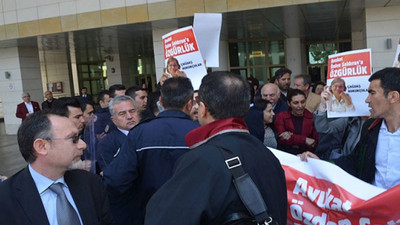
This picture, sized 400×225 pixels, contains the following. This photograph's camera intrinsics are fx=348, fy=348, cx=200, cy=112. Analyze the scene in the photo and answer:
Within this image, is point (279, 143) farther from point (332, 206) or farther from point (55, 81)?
point (55, 81)

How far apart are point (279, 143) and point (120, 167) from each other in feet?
7.87

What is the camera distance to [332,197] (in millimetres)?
2656

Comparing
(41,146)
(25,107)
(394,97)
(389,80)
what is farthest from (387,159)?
(25,107)

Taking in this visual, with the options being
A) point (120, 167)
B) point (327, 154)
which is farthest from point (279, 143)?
point (120, 167)

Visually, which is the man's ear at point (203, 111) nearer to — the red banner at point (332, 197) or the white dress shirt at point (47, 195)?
the white dress shirt at point (47, 195)

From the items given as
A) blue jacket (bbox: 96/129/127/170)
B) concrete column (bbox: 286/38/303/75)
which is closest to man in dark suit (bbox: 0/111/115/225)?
blue jacket (bbox: 96/129/127/170)

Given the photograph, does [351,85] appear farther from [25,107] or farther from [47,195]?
[25,107]

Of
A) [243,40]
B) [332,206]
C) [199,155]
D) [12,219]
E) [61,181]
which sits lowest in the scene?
[332,206]

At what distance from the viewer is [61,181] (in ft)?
6.61

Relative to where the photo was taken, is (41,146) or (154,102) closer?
(41,146)

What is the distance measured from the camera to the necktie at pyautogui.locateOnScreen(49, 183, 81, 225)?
191cm

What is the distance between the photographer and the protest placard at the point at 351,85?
11.7 ft

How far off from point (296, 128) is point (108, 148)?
2291 millimetres

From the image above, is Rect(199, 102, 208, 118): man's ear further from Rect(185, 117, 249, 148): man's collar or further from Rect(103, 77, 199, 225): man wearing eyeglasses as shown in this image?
Rect(103, 77, 199, 225): man wearing eyeglasses
